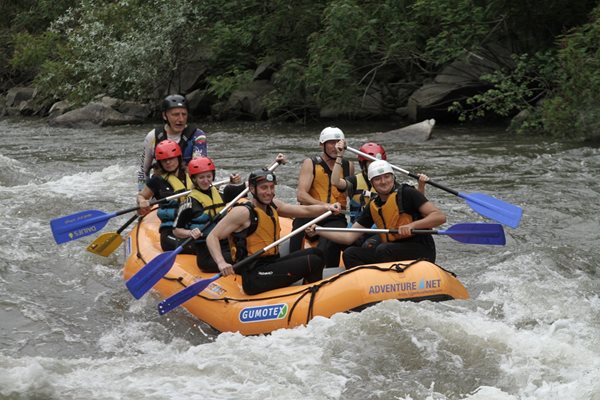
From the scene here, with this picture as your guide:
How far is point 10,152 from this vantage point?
52.2 feet

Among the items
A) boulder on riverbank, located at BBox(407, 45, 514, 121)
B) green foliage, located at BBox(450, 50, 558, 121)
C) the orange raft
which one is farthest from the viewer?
boulder on riverbank, located at BBox(407, 45, 514, 121)

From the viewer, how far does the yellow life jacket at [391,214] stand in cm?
655

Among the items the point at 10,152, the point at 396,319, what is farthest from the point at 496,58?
the point at 396,319

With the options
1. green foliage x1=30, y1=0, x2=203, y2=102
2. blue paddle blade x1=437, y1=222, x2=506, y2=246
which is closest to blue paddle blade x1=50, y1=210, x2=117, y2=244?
blue paddle blade x1=437, y1=222, x2=506, y2=246

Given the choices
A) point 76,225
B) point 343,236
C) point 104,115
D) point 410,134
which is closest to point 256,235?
point 343,236

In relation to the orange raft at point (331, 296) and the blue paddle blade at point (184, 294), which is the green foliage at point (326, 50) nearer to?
the orange raft at point (331, 296)

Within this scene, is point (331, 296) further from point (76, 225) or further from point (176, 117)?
point (76, 225)

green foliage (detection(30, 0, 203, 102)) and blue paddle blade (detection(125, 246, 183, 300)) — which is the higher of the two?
green foliage (detection(30, 0, 203, 102))

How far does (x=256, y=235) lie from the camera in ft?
21.1

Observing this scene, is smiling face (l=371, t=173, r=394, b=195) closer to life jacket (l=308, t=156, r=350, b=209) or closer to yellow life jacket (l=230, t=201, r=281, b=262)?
yellow life jacket (l=230, t=201, r=281, b=262)

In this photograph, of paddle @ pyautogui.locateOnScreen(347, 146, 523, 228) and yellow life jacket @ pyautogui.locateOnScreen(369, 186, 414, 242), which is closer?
yellow life jacket @ pyautogui.locateOnScreen(369, 186, 414, 242)

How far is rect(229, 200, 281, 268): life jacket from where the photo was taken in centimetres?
641

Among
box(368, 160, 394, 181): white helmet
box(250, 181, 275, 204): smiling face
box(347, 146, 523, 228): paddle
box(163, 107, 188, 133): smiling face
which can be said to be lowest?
box(347, 146, 523, 228): paddle

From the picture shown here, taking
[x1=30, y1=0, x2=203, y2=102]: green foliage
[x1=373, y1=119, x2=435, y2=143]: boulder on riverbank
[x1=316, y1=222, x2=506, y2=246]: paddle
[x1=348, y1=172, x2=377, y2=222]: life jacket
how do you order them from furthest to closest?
[x1=30, y1=0, x2=203, y2=102]: green foliage, [x1=373, y1=119, x2=435, y2=143]: boulder on riverbank, [x1=348, y1=172, x2=377, y2=222]: life jacket, [x1=316, y1=222, x2=506, y2=246]: paddle
